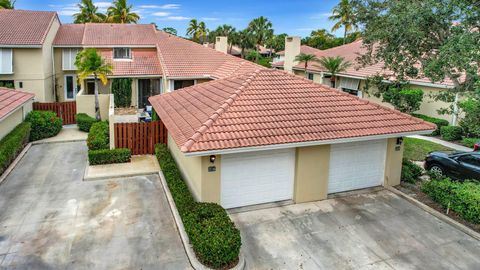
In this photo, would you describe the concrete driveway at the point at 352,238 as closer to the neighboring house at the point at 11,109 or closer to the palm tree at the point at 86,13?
the neighboring house at the point at 11,109

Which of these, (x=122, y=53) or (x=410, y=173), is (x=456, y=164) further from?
(x=122, y=53)

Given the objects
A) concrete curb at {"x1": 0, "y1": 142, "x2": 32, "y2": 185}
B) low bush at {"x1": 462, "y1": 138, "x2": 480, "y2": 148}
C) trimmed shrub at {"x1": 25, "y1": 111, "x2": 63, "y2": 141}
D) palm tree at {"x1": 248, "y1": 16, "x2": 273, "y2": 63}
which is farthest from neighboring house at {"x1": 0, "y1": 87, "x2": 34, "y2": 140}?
palm tree at {"x1": 248, "y1": 16, "x2": 273, "y2": 63}

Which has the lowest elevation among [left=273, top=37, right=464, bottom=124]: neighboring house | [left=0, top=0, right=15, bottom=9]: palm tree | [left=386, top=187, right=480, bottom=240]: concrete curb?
[left=386, top=187, right=480, bottom=240]: concrete curb

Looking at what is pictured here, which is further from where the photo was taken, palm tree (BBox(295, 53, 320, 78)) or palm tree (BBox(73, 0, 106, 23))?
palm tree (BBox(73, 0, 106, 23))

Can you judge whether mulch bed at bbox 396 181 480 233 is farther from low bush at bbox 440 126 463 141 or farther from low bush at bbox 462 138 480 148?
low bush at bbox 440 126 463 141

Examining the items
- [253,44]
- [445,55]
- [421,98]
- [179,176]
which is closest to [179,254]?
[179,176]

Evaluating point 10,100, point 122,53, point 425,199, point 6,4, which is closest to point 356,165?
point 425,199

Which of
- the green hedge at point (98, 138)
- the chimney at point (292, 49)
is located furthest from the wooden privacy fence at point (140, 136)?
the chimney at point (292, 49)
